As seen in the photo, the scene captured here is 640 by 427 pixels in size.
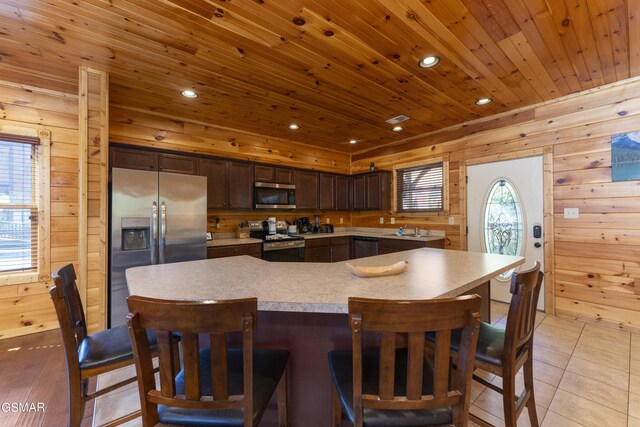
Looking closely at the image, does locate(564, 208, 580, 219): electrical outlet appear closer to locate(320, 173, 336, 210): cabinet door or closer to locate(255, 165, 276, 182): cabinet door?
locate(320, 173, 336, 210): cabinet door

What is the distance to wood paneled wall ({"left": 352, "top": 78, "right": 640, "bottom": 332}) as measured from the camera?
293 centimetres

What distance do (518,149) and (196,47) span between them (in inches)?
156

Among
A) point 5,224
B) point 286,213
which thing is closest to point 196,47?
point 5,224

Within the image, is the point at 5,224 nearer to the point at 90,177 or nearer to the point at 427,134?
the point at 90,177

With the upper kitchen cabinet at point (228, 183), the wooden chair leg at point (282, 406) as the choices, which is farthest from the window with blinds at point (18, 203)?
the wooden chair leg at point (282, 406)

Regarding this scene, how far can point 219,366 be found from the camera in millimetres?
911

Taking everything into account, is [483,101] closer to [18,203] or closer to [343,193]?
[343,193]

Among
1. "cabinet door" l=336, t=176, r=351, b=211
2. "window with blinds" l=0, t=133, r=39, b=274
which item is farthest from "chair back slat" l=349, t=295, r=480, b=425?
"cabinet door" l=336, t=176, r=351, b=211

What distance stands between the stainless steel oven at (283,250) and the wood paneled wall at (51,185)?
2237 mm

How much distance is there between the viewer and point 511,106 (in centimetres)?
362

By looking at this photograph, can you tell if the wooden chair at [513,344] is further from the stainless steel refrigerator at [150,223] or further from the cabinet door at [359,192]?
the cabinet door at [359,192]

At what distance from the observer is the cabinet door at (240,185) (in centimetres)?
415

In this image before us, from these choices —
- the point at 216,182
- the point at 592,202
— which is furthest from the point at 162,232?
the point at 592,202

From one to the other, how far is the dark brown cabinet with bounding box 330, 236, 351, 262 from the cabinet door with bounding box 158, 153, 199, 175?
254cm
